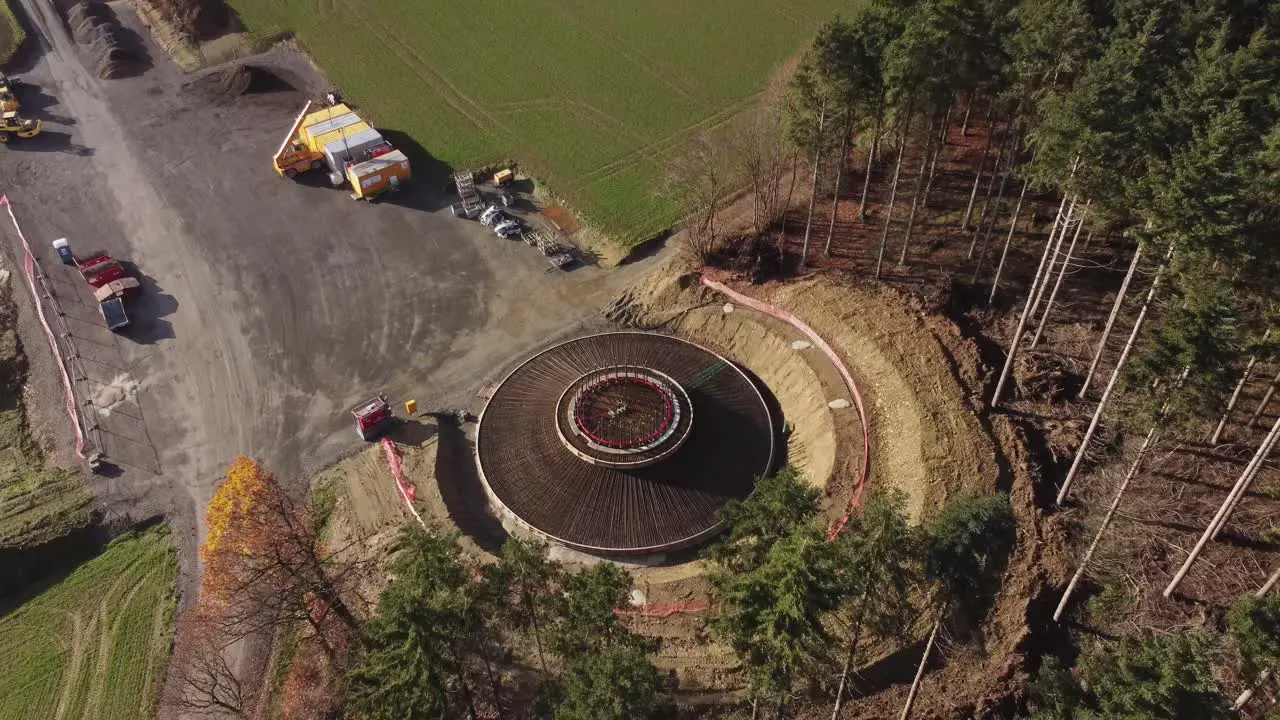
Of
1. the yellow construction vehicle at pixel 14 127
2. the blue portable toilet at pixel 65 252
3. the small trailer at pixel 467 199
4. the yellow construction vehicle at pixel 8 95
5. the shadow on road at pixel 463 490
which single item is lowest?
the shadow on road at pixel 463 490

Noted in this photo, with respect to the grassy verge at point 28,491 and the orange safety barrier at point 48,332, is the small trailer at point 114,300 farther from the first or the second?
the grassy verge at point 28,491

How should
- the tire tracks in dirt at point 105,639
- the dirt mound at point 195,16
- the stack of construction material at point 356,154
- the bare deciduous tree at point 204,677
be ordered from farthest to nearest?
the dirt mound at point 195,16 < the stack of construction material at point 356,154 < the tire tracks in dirt at point 105,639 < the bare deciduous tree at point 204,677

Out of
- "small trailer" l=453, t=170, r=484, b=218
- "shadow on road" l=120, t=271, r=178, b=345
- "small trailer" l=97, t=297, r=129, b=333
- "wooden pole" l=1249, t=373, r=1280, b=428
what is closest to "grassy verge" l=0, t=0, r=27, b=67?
"shadow on road" l=120, t=271, r=178, b=345

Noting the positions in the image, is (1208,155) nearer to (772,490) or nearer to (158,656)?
(772,490)

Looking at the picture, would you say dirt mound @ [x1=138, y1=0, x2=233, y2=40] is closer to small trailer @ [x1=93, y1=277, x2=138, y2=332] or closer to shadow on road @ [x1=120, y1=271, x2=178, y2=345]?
shadow on road @ [x1=120, y1=271, x2=178, y2=345]

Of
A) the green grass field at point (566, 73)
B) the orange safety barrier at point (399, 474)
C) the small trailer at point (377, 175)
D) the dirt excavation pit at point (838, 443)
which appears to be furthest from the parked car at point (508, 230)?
the orange safety barrier at point (399, 474)

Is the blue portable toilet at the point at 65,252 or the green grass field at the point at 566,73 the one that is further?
the green grass field at the point at 566,73

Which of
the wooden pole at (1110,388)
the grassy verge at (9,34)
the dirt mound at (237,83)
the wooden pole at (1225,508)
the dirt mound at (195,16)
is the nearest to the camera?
the wooden pole at (1225,508)

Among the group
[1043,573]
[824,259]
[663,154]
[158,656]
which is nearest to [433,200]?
[663,154]
